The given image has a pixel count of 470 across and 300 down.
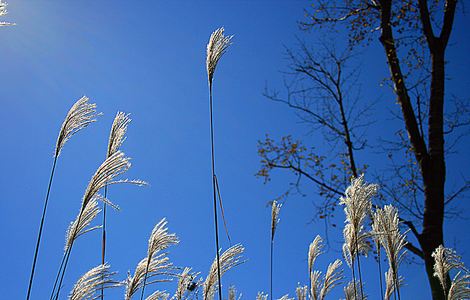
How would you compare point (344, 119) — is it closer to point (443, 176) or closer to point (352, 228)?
point (443, 176)

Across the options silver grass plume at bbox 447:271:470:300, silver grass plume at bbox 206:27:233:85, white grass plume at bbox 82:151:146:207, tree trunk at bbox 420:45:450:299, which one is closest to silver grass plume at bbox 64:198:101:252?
white grass plume at bbox 82:151:146:207

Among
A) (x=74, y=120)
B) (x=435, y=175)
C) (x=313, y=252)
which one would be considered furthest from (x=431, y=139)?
(x=74, y=120)

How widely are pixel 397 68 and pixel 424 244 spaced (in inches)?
99.7

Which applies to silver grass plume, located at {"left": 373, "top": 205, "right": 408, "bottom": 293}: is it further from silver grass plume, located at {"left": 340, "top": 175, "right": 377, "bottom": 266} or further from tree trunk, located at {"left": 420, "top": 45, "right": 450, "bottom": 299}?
tree trunk, located at {"left": 420, "top": 45, "right": 450, "bottom": 299}

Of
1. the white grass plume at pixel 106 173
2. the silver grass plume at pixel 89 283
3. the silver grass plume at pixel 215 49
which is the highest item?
the silver grass plume at pixel 215 49

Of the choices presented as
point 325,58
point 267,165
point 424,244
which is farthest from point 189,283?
point 325,58

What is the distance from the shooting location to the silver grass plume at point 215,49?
2.83m

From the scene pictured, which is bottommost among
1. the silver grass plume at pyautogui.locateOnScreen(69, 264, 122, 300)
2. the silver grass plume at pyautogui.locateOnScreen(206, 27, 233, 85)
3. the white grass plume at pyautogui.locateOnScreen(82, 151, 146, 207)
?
the silver grass plume at pyautogui.locateOnScreen(69, 264, 122, 300)

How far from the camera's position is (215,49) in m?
2.89

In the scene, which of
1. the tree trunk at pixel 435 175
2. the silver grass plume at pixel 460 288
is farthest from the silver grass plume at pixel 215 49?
the tree trunk at pixel 435 175

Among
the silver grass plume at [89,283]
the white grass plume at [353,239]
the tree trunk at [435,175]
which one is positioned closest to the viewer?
the silver grass plume at [89,283]

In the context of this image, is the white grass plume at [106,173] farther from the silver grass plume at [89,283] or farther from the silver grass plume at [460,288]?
the silver grass plume at [460,288]

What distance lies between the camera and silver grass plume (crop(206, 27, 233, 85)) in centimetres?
283

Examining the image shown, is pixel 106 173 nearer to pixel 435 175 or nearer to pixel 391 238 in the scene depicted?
pixel 391 238
